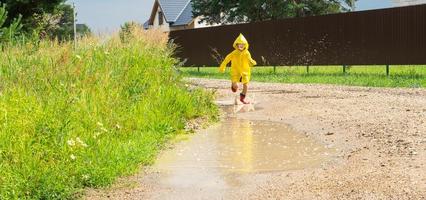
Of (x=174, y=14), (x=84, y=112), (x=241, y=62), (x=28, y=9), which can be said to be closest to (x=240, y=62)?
(x=241, y=62)

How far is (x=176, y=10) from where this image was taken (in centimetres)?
5669

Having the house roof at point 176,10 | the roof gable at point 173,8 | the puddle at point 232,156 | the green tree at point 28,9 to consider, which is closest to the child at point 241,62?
the puddle at point 232,156

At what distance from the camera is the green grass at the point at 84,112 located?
5.14m

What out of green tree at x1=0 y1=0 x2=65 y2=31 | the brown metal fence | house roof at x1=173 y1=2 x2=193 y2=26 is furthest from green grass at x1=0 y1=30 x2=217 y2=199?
house roof at x1=173 y1=2 x2=193 y2=26

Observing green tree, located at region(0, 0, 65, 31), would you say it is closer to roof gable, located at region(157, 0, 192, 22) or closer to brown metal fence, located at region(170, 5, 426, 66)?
brown metal fence, located at region(170, 5, 426, 66)

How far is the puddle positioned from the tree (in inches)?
964

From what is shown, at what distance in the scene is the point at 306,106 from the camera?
429 inches

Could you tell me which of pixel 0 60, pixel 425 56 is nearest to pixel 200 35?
pixel 425 56

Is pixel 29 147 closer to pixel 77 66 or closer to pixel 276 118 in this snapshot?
pixel 77 66

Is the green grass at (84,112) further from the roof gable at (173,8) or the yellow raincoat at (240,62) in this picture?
the roof gable at (173,8)

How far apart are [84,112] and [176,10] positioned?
50.5 metres

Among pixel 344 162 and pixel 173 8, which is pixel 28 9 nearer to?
pixel 344 162

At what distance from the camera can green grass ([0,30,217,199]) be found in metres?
5.14

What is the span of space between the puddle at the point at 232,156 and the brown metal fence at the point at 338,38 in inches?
452
